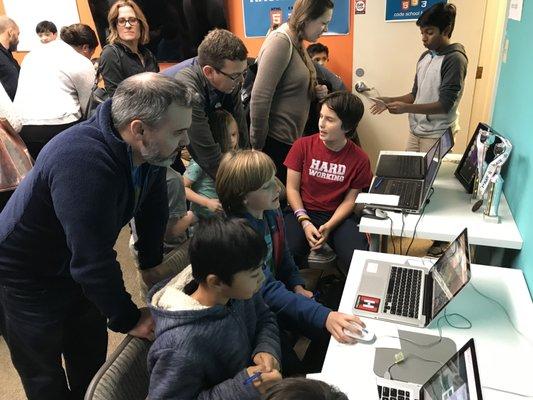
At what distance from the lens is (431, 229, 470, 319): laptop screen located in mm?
1138

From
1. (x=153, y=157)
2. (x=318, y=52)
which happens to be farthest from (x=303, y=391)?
(x=318, y=52)

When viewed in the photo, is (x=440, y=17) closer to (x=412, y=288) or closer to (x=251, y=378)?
(x=412, y=288)

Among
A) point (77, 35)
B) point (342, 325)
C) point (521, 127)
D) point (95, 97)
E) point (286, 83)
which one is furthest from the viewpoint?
point (77, 35)

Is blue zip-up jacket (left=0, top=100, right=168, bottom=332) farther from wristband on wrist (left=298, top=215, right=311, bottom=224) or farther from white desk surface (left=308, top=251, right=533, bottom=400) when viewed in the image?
wristband on wrist (left=298, top=215, right=311, bottom=224)

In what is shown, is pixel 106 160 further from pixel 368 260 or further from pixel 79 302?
pixel 368 260

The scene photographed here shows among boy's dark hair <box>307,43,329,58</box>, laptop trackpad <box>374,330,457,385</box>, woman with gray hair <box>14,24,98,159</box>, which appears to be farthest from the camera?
boy's dark hair <box>307,43,329,58</box>

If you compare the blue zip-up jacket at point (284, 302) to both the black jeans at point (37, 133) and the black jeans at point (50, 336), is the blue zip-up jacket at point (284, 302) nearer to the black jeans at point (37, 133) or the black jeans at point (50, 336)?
the black jeans at point (50, 336)

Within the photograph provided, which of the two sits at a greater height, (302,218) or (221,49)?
(221,49)

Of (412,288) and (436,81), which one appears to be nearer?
(412,288)

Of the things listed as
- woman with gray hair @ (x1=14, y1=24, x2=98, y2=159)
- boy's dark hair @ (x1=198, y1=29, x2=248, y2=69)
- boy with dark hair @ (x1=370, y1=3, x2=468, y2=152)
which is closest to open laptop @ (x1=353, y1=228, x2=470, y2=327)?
boy's dark hair @ (x1=198, y1=29, x2=248, y2=69)

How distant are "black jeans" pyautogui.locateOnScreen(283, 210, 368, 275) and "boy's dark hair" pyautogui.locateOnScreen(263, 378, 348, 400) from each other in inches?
52.1

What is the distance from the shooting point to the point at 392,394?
1.01 meters

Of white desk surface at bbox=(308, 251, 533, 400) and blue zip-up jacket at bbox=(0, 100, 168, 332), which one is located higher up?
blue zip-up jacket at bbox=(0, 100, 168, 332)

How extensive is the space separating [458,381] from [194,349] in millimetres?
554
